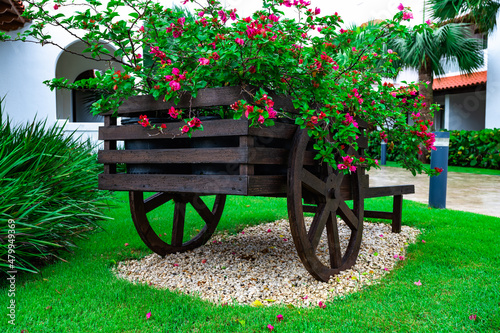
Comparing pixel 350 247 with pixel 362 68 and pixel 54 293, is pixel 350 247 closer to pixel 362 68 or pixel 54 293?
pixel 362 68

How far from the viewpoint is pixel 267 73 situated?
256 cm

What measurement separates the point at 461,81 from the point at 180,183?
17256 mm

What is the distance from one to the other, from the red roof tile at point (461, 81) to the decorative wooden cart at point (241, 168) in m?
14.7

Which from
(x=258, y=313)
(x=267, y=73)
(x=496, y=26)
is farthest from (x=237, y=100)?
(x=496, y=26)

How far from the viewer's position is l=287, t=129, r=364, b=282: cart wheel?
2646 mm

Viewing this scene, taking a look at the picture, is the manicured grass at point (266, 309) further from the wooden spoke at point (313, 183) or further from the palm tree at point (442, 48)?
the palm tree at point (442, 48)

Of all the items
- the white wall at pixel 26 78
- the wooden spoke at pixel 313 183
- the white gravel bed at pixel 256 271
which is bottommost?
the white gravel bed at pixel 256 271

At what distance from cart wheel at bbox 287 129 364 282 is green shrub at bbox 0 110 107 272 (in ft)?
5.54

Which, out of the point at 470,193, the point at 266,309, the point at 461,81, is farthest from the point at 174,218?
the point at 461,81

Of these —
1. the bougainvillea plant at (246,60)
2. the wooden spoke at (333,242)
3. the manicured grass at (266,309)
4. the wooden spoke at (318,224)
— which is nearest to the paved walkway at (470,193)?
the manicured grass at (266,309)

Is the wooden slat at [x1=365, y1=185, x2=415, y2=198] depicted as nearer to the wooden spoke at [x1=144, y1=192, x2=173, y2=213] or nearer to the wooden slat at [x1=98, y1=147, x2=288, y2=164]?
the wooden slat at [x1=98, y1=147, x2=288, y2=164]

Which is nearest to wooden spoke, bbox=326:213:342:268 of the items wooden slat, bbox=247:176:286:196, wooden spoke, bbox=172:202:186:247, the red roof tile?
wooden slat, bbox=247:176:286:196

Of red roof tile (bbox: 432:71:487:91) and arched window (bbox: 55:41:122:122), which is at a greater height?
red roof tile (bbox: 432:71:487:91)

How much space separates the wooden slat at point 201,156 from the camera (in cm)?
244
